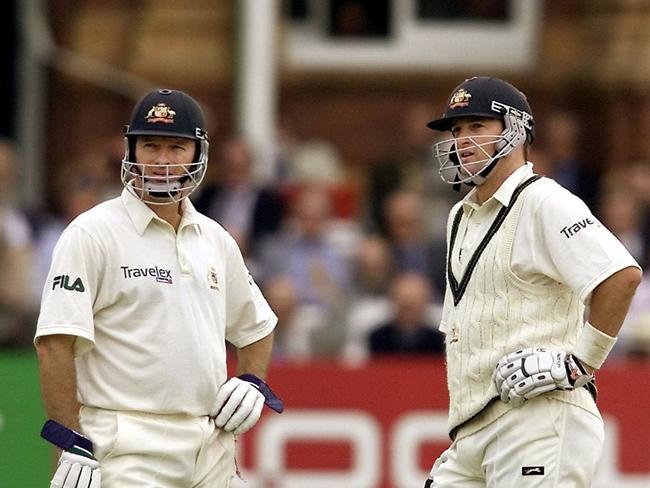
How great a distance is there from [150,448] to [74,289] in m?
0.65

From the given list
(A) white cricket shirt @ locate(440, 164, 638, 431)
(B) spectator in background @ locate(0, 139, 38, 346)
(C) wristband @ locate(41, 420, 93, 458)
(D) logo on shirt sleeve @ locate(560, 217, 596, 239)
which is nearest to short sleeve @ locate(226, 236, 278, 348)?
(A) white cricket shirt @ locate(440, 164, 638, 431)

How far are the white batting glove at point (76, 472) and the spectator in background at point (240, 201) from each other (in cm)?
591

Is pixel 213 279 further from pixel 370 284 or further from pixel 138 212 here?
pixel 370 284

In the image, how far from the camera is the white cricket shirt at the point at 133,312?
687cm

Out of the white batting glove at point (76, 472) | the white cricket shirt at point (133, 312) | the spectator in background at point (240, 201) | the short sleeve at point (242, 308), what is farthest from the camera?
the spectator in background at point (240, 201)

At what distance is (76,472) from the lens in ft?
22.1

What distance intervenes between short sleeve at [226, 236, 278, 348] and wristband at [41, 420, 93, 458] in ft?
3.17

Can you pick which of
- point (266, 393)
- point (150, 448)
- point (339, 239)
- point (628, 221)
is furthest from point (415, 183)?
point (150, 448)

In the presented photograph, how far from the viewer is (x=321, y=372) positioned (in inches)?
444

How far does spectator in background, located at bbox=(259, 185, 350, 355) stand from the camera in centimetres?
1204

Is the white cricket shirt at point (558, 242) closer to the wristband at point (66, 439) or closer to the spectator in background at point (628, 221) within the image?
the wristband at point (66, 439)

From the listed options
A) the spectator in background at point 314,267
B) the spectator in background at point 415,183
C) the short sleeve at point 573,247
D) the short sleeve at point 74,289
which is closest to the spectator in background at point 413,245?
the spectator in background at point 415,183

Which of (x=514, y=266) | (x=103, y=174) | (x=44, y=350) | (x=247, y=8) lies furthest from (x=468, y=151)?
(x=247, y=8)

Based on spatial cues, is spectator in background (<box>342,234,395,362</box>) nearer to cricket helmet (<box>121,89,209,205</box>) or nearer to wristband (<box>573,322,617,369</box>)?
cricket helmet (<box>121,89,209,205</box>)
